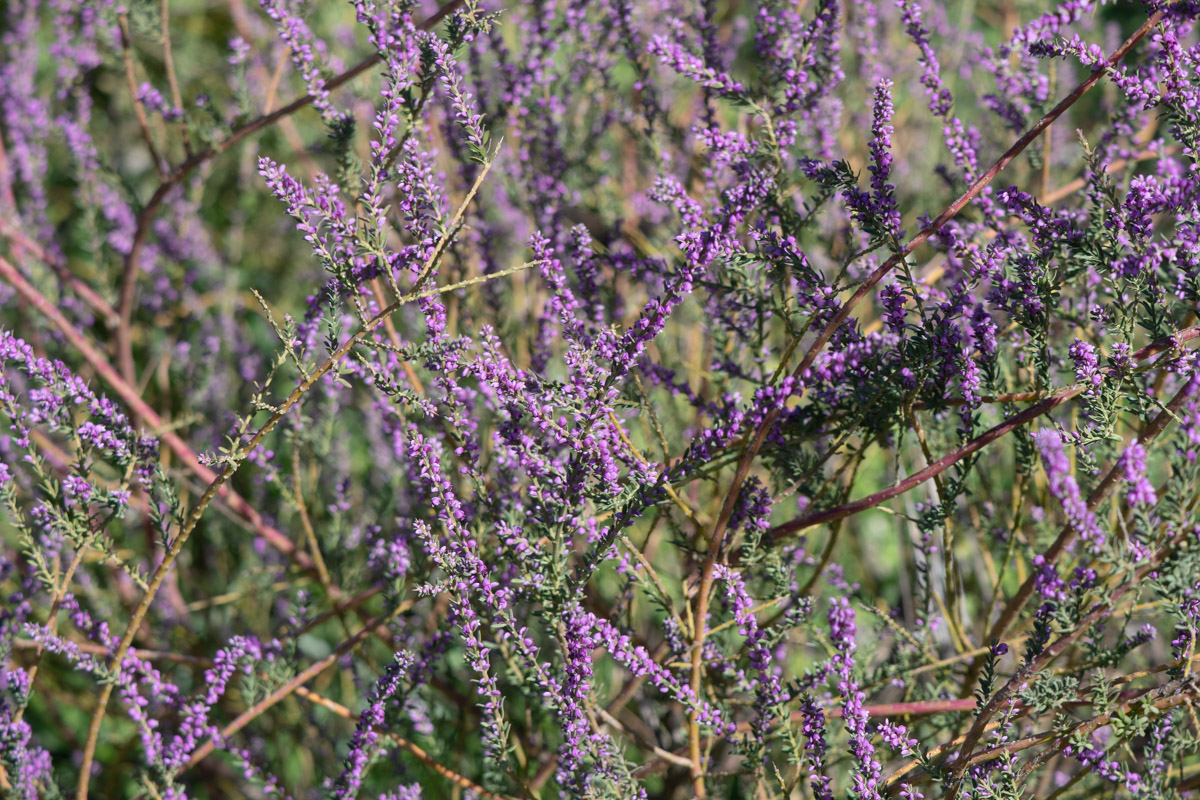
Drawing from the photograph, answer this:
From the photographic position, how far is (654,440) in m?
2.74

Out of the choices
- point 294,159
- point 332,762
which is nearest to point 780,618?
point 332,762

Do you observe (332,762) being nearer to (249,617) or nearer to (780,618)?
(249,617)

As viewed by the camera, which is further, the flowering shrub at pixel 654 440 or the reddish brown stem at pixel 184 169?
the reddish brown stem at pixel 184 169

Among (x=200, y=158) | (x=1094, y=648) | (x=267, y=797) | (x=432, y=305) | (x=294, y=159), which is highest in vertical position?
(x=294, y=159)

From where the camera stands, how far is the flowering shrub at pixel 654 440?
154 centimetres

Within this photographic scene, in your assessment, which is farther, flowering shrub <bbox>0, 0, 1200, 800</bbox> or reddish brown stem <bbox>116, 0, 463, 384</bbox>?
reddish brown stem <bbox>116, 0, 463, 384</bbox>

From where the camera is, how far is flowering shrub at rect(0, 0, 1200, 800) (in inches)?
60.5

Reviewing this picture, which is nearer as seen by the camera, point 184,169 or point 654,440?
point 184,169

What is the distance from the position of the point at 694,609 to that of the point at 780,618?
0.24m

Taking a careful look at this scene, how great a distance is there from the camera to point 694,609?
1918 mm

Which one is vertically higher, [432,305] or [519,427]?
[432,305]

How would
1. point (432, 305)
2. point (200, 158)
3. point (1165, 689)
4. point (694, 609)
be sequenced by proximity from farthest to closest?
point (200, 158), point (694, 609), point (432, 305), point (1165, 689)

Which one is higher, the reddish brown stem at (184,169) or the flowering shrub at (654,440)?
the reddish brown stem at (184,169)

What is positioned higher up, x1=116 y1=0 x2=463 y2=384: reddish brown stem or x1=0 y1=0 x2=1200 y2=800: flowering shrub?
x1=116 y1=0 x2=463 y2=384: reddish brown stem
